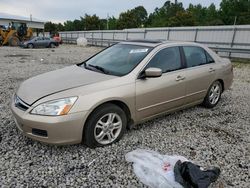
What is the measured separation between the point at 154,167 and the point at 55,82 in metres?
1.86

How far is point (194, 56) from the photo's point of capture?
4680mm

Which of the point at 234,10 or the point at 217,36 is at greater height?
the point at 234,10

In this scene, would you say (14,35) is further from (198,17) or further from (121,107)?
(198,17)

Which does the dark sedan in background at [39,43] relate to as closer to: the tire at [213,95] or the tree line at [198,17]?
the tire at [213,95]

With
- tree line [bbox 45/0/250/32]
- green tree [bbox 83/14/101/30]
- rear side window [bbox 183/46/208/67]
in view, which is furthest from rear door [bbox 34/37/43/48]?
green tree [bbox 83/14/101/30]

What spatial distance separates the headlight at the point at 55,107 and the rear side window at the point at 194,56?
2539 millimetres

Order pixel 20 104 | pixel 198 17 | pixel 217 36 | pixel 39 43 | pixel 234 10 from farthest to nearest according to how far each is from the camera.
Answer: pixel 198 17 → pixel 234 10 → pixel 39 43 → pixel 217 36 → pixel 20 104

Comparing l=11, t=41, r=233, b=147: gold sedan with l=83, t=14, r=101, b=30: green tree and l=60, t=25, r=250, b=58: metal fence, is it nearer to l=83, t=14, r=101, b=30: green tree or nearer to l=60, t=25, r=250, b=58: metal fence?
l=60, t=25, r=250, b=58: metal fence

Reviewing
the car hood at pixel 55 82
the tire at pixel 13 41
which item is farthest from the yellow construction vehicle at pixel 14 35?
the car hood at pixel 55 82

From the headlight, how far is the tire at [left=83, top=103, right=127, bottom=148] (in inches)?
14.0

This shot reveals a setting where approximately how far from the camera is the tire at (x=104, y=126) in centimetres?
314

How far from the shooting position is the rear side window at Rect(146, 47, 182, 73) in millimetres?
3884

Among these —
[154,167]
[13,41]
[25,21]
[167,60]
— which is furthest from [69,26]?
[154,167]

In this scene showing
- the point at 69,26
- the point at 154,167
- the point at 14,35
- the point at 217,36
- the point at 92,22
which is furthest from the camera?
the point at 69,26
